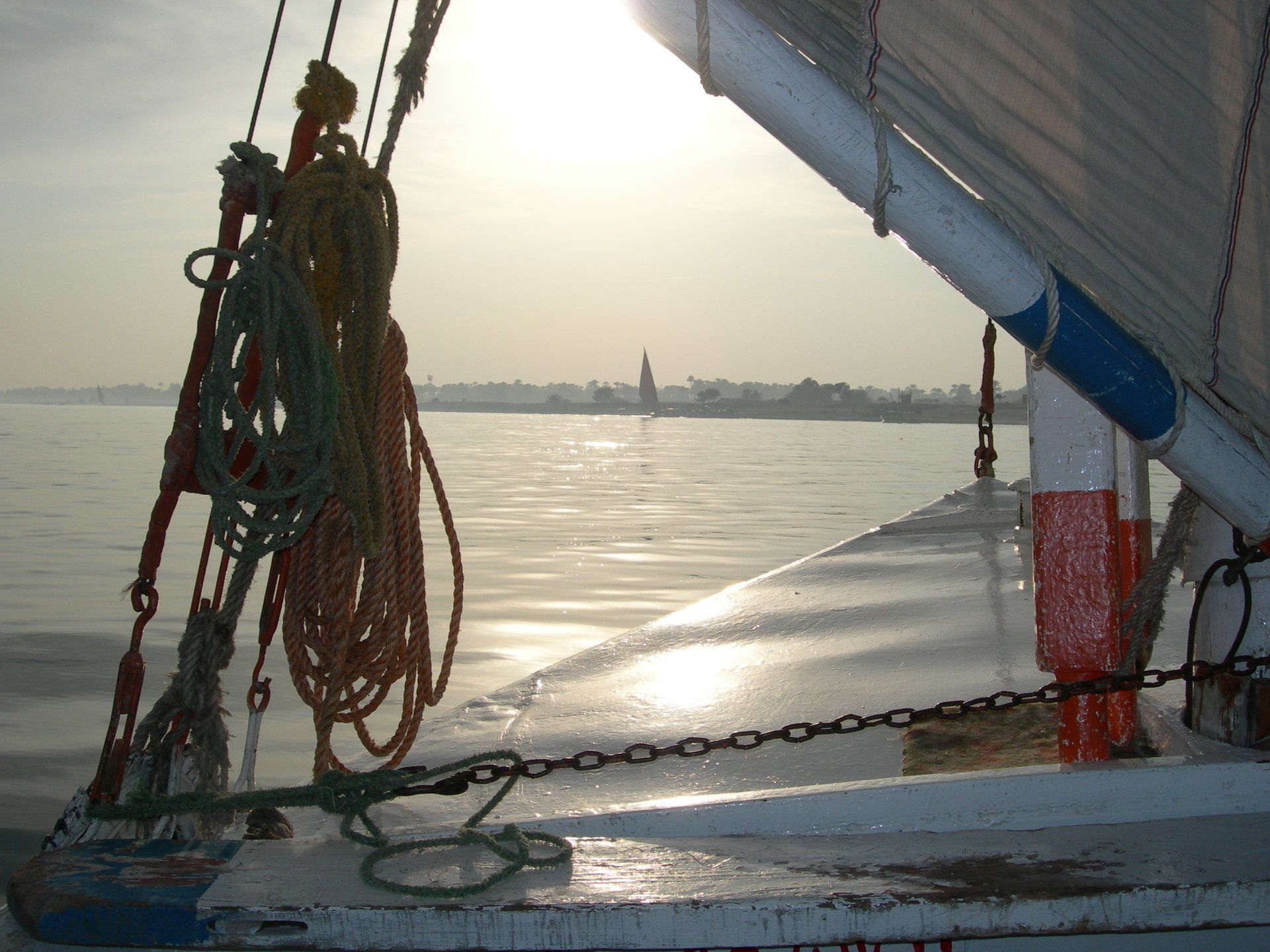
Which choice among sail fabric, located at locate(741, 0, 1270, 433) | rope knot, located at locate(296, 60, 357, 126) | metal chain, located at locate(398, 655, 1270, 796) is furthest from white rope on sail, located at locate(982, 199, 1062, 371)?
rope knot, located at locate(296, 60, 357, 126)

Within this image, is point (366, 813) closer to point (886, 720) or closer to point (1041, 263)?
point (886, 720)

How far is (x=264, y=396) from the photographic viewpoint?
6.58 ft

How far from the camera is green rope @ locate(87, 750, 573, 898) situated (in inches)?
63.2

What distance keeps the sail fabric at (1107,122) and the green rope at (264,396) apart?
3.55 feet

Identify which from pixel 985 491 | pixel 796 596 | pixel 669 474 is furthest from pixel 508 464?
pixel 796 596

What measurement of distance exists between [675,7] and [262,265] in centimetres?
99

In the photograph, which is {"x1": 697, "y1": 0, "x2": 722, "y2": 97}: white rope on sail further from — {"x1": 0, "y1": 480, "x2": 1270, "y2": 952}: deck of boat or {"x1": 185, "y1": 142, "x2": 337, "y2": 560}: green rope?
{"x1": 0, "y1": 480, "x2": 1270, "y2": 952}: deck of boat

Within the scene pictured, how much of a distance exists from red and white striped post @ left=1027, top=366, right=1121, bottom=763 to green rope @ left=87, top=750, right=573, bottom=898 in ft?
4.28

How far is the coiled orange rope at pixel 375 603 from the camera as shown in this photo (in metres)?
2.18

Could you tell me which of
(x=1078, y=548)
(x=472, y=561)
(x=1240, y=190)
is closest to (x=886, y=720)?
(x=1078, y=548)

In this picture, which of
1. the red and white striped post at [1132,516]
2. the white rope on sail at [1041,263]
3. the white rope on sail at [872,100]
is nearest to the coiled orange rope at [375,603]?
the white rope on sail at [872,100]

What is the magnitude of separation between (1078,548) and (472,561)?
306 inches

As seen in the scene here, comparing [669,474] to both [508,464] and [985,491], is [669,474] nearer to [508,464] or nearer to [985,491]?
[508,464]

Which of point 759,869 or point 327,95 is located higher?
point 327,95
